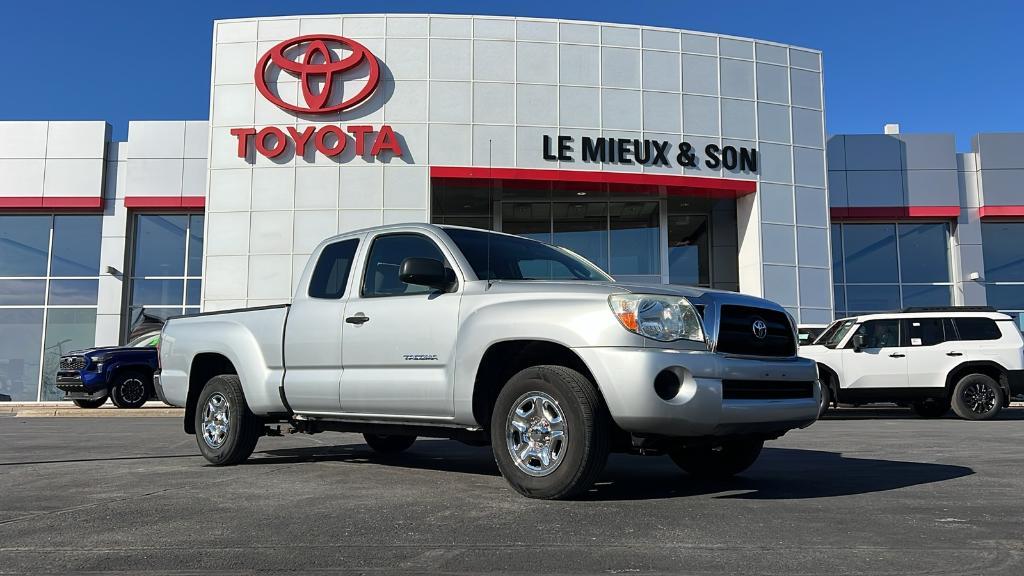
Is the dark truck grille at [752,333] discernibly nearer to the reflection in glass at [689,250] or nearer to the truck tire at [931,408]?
the truck tire at [931,408]

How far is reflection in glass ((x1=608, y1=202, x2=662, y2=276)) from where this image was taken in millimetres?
25078

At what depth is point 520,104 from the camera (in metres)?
22.5

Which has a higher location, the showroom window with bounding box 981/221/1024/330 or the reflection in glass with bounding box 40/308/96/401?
the showroom window with bounding box 981/221/1024/330

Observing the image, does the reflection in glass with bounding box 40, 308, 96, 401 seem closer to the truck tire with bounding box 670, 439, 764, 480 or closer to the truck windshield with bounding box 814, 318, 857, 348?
the truck windshield with bounding box 814, 318, 857, 348

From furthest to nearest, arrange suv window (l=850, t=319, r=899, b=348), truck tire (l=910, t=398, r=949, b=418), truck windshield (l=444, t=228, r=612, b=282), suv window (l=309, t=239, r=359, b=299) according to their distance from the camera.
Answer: truck tire (l=910, t=398, r=949, b=418)
suv window (l=850, t=319, r=899, b=348)
suv window (l=309, t=239, r=359, b=299)
truck windshield (l=444, t=228, r=612, b=282)

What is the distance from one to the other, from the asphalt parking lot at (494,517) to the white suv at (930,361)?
6.62 metres

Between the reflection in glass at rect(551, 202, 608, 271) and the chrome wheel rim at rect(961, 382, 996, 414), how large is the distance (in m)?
12.5

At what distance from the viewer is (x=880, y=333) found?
14.3m

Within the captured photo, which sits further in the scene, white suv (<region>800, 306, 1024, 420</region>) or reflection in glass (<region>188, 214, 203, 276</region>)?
reflection in glass (<region>188, 214, 203, 276</region>)

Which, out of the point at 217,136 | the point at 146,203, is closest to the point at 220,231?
the point at 217,136

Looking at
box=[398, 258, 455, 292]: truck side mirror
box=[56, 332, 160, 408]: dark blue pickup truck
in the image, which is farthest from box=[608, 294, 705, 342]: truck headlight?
box=[56, 332, 160, 408]: dark blue pickup truck

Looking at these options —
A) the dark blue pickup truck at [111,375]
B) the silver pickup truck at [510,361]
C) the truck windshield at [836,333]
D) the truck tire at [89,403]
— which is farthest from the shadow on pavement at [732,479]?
the truck tire at [89,403]

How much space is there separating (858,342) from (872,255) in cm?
1381

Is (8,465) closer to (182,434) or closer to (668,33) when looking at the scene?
(182,434)
